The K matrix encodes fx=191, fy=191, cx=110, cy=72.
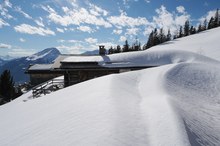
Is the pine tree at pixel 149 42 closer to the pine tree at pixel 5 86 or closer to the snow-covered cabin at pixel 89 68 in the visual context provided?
the pine tree at pixel 5 86

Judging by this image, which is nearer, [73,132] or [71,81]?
[73,132]

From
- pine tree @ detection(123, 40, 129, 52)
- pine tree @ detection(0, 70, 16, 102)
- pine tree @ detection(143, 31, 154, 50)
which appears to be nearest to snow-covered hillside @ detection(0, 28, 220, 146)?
pine tree @ detection(0, 70, 16, 102)

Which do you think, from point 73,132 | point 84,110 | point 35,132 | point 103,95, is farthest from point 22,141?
point 103,95

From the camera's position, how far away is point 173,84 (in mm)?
10406

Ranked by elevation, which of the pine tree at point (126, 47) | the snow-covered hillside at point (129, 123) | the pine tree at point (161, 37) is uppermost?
the pine tree at point (161, 37)

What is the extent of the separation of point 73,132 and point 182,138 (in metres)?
2.56

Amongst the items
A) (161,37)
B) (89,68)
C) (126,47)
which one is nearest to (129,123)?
(89,68)

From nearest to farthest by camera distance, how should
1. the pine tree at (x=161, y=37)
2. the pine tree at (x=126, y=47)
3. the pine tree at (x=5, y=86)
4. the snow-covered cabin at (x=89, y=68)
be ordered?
the snow-covered cabin at (x=89, y=68) → the pine tree at (x=5, y=86) → the pine tree at (x=126, y=47) → the pine tree at (x=161, y=37)

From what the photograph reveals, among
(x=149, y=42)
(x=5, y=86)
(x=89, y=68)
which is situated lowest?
(x=5, y=86)

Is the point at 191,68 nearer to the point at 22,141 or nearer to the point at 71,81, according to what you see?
the point at 71,81

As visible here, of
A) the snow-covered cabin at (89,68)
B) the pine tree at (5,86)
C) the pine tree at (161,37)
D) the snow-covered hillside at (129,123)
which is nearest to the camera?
the snow-covered hillside at (129,123)

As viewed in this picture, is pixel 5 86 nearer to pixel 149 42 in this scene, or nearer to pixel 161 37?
pixel 149 42

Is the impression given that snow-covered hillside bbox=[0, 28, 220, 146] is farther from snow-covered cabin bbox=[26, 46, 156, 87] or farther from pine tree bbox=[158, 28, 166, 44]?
pine tree bbox=[158, 28, 166, 44]

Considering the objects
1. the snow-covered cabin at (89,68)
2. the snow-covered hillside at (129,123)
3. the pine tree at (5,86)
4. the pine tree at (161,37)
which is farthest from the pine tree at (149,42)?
the snow-covered hillside at (129,123)
